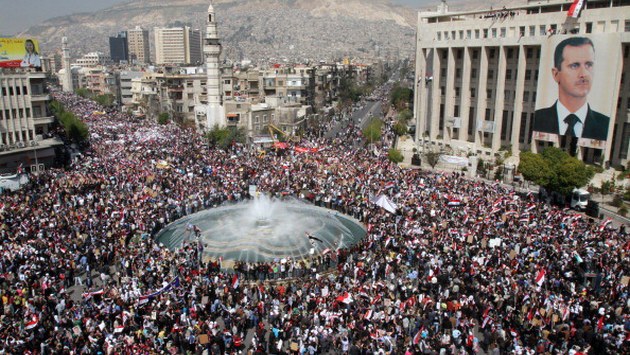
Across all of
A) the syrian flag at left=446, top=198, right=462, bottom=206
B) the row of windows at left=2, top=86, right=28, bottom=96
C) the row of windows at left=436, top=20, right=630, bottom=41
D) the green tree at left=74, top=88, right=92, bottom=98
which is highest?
the row of windows at left=436, top=20, right=630, bottom=41

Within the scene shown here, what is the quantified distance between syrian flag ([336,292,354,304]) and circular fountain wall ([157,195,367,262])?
703 centimetres

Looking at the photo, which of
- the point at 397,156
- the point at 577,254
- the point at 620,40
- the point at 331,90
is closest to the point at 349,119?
the point at 331,90

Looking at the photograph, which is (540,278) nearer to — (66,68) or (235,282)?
(235,282)

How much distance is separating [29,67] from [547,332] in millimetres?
49028

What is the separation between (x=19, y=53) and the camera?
46.8 m

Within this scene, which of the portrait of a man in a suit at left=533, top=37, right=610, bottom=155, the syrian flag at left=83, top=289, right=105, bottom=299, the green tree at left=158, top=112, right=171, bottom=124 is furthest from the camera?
the green tree at left=158, top=112, right=171, bottom=124

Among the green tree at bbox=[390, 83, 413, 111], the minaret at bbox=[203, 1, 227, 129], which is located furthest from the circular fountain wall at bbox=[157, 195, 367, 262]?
the green tree at bbox=[390, 83, 413, 111]

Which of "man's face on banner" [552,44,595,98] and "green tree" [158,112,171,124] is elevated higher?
"man's face on banner" [552,44,595,98]

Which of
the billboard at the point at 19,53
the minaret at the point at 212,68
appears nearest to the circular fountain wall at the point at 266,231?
the billboard at the point at 19,53

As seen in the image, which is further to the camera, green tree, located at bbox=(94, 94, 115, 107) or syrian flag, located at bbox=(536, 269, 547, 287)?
green tree, located at bbox=(94, 94, 115, 107)

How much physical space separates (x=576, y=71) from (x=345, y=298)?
36.1 meters

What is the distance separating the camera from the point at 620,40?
42375mm

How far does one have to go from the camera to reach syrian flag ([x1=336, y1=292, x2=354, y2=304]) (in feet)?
66.8

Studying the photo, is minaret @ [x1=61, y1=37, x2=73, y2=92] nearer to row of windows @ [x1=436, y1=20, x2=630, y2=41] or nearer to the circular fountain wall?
row of windows @ [x1=436, y1=20, x2=630, y2=41]
